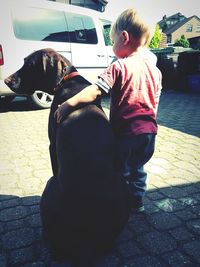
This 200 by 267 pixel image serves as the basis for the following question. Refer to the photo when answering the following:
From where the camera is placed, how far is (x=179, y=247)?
7.30ft

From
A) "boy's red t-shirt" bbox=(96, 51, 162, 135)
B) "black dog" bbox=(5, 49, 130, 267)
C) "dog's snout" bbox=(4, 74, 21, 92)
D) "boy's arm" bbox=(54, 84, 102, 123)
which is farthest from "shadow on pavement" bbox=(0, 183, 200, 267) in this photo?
"dog's snout" bbox=(4, 74, 21, 92)

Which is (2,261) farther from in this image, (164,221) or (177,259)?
(164,221)

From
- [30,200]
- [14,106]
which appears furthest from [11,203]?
[14,106]

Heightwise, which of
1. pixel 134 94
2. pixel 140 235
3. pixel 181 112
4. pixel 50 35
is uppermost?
pixel 50 35

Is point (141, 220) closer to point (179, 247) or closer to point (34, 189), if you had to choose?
point (179, 247)

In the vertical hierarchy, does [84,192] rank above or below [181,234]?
above

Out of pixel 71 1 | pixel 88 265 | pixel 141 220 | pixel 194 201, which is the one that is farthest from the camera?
pixel 71 1

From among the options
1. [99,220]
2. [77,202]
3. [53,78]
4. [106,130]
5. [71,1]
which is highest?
[71,1]

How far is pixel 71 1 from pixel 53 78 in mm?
26366

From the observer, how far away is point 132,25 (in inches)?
85.3

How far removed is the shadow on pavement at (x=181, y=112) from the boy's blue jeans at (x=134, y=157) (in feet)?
10.3

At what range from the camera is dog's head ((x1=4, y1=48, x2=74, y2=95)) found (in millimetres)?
2176

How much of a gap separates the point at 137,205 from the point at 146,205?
249mm

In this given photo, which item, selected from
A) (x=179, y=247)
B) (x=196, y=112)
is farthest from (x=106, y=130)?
(x=196, y=112)
